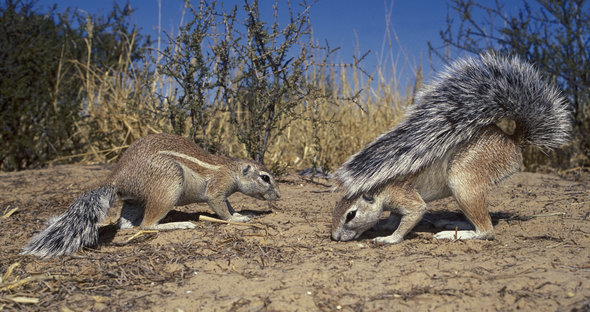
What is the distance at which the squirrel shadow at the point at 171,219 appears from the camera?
438 centimetres

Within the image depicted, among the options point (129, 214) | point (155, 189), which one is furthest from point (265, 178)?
point (129, 214)

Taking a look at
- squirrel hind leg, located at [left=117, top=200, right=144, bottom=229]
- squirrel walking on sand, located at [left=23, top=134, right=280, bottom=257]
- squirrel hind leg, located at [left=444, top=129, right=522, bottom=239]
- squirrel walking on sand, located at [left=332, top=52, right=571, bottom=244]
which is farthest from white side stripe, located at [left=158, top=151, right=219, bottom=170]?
squirrel hind leg, located at [left=444, top=129, right=522, bottom=239]

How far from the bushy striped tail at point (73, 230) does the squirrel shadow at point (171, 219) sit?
0.80 ft

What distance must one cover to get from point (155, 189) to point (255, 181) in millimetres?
932

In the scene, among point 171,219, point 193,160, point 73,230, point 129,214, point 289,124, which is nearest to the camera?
point 73,230

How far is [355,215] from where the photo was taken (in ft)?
13.5

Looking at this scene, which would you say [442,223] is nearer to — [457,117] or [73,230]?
[457,117]

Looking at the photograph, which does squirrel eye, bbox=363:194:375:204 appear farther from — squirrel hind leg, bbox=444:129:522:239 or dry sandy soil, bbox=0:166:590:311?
squirrel hind leg, bbox=444:129:522:239

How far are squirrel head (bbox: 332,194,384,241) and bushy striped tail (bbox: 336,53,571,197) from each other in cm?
9

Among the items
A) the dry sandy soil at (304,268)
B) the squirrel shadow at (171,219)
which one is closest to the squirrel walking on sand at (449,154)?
the dry sandy soil at (304,268)

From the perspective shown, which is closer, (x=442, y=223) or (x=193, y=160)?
(x=193, y=160)

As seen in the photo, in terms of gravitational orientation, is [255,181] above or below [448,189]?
below

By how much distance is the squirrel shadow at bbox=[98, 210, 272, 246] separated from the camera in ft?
14.4

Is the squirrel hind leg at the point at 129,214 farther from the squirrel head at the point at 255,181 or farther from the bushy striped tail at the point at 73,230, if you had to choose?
the squirrel head at the point at 255,181
